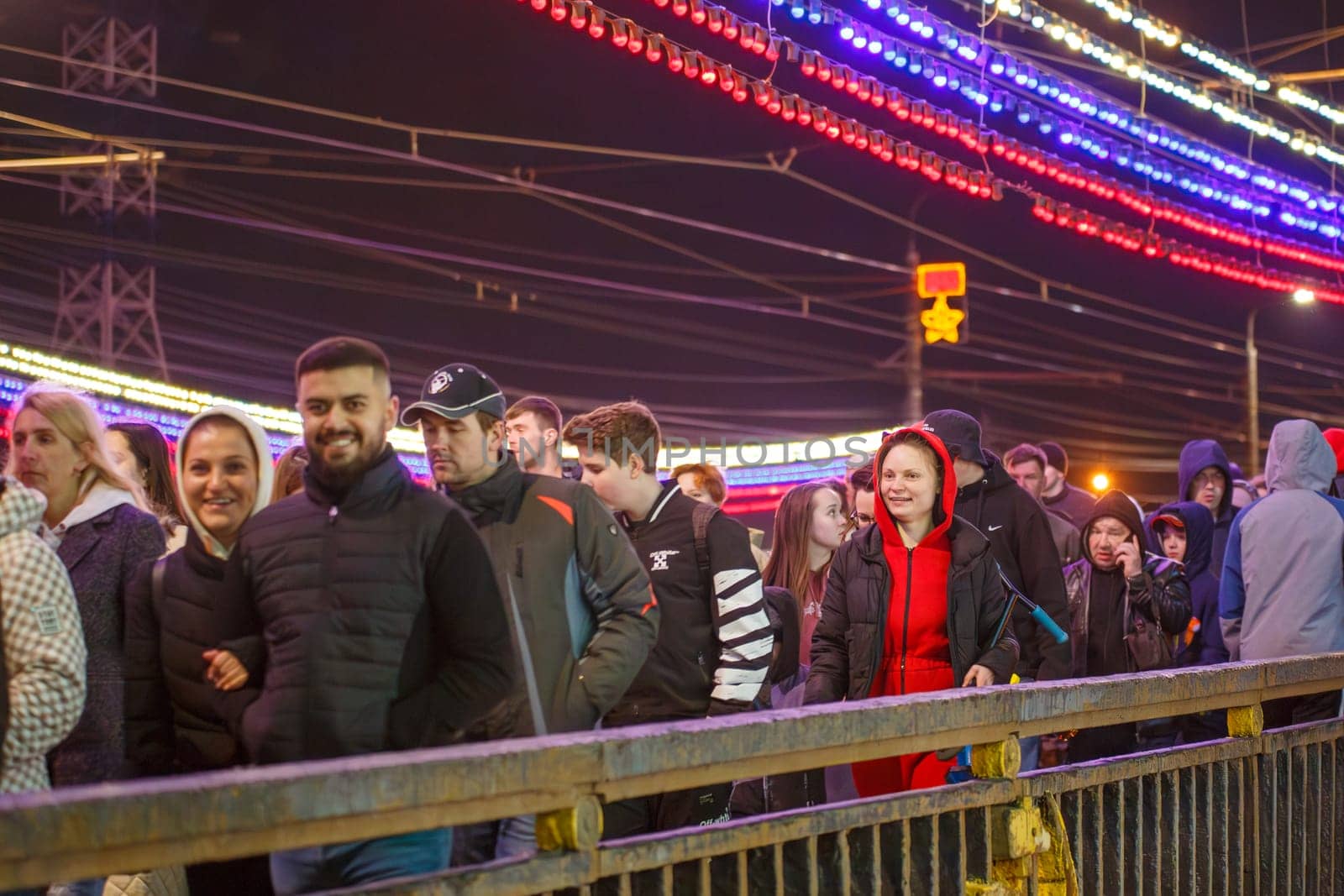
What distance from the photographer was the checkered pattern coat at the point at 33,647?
3414 millimetres

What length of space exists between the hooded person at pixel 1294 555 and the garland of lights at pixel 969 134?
278 inches

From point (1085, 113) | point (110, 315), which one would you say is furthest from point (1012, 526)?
point (110, 315)

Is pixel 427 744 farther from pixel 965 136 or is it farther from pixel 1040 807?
pixel 965 136

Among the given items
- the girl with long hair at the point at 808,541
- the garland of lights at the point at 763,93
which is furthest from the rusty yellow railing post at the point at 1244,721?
the garland of lights at the point at 763,93

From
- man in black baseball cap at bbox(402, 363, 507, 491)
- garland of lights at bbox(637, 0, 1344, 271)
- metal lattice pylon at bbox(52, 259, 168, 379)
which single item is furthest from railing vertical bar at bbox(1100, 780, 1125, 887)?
metal lattice pylon at bbox(52, 259, 168, 379)

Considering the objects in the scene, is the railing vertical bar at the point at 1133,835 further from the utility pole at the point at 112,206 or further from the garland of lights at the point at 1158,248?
the utility pole at the point at 112,206

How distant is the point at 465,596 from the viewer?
3471mm

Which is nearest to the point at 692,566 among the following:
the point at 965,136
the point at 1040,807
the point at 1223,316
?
the point at 1040,807

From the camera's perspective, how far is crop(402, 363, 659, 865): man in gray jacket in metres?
4.33

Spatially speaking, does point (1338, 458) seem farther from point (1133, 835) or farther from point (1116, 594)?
point (1133, 835)

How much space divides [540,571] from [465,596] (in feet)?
3.06

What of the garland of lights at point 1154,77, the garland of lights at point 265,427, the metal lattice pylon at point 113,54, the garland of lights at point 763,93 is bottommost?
the garland of lights at point 265,427

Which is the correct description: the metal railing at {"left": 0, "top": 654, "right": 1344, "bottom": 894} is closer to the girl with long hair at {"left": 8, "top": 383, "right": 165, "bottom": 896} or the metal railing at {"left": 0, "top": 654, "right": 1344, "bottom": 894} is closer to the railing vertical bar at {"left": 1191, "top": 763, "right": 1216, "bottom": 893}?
Answer: the railing vertical bar at {"left": 1191, "top": 763, "right": 1216, "bottom": 893}

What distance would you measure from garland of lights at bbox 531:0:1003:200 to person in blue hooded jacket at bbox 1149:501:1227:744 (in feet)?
20.6
